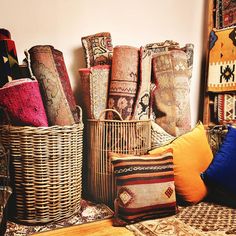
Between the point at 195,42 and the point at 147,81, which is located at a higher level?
the point at 195,42

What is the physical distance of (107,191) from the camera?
1697 millimetres

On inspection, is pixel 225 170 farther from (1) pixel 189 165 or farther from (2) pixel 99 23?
(2) pixel 99 23

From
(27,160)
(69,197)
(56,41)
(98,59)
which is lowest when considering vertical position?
(69,197)

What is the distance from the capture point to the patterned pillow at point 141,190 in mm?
1407

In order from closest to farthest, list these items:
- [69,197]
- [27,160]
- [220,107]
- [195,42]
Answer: [27,160], [69,197], [220,107], [195,42]

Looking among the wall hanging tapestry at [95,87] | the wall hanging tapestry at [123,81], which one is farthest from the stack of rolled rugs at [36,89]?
the wall hanging tapestry at [123,81]

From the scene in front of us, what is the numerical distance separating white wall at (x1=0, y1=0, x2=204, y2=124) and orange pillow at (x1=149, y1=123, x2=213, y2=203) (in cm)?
63

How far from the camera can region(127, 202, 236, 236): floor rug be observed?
1.31 meters

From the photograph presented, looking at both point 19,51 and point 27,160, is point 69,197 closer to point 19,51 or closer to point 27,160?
point 27,160

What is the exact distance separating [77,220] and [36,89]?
67 centimetres

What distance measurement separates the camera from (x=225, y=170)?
1.59 meters

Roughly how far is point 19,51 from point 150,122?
843 mm

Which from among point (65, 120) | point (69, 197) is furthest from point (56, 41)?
point (69, 197)

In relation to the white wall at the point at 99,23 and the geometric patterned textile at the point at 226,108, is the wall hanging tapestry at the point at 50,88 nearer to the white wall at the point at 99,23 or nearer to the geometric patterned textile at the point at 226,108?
the white wall at the point at 99,23
